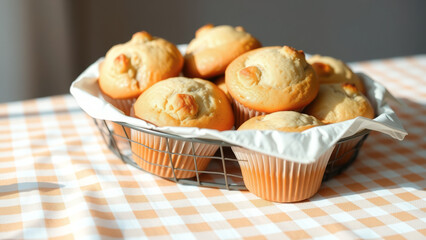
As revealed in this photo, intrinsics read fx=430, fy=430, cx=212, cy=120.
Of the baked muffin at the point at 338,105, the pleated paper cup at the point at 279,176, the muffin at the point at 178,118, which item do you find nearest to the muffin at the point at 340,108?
the baked muffin at the point at 338,105

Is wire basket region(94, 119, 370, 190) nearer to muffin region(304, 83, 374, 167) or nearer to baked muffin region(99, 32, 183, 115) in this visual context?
muffin region(304, 83, 374, 167)

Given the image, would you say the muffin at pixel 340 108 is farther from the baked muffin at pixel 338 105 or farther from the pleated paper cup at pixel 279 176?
the pleated paper cup at pixel 279 176

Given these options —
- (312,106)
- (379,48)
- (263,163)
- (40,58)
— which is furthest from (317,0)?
(263,163)

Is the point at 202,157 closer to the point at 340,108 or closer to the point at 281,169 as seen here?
the point at 281,169

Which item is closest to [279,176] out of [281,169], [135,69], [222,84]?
[281,169]

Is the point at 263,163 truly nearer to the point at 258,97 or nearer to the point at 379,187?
the point at 258,97

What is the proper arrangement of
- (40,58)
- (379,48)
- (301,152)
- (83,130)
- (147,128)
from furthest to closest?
(379,48) → (40,58) → (83,130) → (147,128) → (301,152)
